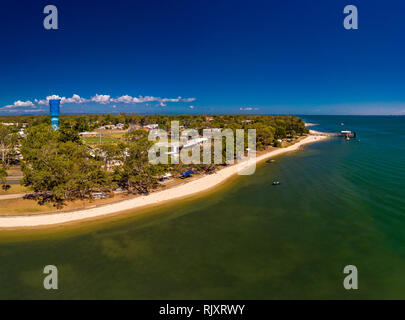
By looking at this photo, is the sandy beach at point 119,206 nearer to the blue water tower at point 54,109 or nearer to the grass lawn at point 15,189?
the grass lawn at point 15,189

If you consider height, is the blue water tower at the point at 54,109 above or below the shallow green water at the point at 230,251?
above

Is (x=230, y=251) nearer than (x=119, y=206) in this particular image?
Yes

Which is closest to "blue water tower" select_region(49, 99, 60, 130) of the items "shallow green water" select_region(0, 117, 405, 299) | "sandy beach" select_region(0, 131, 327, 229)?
"sandy beach" select_region(0, 131, 327, 229)

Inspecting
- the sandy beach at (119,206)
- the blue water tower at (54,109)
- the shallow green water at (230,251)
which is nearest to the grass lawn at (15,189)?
the sandy beach at (119,206)

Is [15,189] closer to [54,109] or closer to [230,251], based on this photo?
[230,251]

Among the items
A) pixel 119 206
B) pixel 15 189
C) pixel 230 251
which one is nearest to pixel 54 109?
pixel 15 189

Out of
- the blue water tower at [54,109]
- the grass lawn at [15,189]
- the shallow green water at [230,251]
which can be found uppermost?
the blue water tower at [54,109]

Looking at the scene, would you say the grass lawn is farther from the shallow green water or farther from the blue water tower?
the blue water tower

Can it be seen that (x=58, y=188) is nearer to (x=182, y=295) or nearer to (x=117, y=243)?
(x=117, y=243)

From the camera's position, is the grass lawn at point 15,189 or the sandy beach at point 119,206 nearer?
the sandy beach at point 119,206
